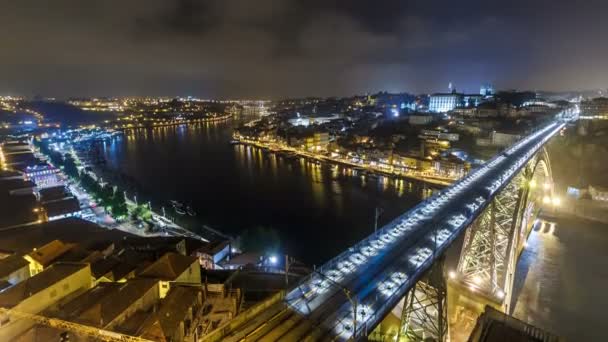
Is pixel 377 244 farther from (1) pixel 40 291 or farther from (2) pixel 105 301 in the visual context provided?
(1) pixel 40 291

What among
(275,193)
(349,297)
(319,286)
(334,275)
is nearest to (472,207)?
(334,275)

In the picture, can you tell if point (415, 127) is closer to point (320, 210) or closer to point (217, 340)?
point (320, 210)

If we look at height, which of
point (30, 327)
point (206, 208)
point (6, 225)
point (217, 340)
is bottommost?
point (206, 208)

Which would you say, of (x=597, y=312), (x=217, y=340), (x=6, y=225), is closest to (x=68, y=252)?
(x=217, y=340)

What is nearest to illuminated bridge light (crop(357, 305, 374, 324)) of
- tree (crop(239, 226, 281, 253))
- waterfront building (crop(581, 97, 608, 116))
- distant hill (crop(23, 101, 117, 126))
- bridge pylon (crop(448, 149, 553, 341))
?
bridge pylon (crop(448, 149, 553, 341))

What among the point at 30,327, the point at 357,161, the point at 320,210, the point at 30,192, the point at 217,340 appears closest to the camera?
the point at 217,340

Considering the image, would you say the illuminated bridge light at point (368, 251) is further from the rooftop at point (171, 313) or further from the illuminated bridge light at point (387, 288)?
the rooftop at point (171, 313)
